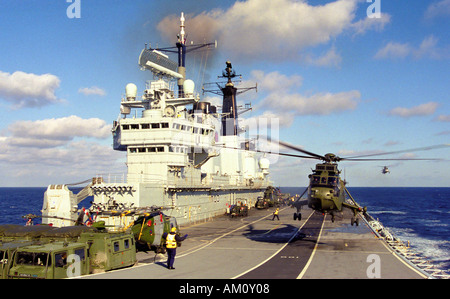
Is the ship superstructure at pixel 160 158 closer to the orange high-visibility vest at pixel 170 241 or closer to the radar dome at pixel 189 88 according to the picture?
the radar dome at pixel 189 88

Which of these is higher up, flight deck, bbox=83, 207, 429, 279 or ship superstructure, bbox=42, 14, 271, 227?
ship superstructure, bbox=42, 14, 271, 227

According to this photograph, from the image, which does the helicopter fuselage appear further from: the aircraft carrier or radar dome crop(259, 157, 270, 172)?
radar dome crop(259, 157, 270, 172)

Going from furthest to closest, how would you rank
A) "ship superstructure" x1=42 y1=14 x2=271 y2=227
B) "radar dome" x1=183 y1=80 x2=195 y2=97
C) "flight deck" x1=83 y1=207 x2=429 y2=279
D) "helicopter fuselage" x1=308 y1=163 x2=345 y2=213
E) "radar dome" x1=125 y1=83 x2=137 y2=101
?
"radar dome" x1=125 y1=83 x2=137 y2=101 → "radar dome" x1=183 y1=80 x2=195 y2=97 → "ship superstructure" x1=42 y1=14 x2=271 y2=227 → "helicopter fuselage" x1=308 y1=163 x2=345 y2=213 → "flight deck" x1=83 y1=207 x2=429 y2=279

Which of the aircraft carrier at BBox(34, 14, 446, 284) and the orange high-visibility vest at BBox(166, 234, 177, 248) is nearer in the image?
the orange high-visibility vest at BBox(166, 234, 177, 248)

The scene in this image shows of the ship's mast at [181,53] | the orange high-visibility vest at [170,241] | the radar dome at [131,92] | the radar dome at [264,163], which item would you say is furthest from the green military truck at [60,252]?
the radar dome at [264,163]

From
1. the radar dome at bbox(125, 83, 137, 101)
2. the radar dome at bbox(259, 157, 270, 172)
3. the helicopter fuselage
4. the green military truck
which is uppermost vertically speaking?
the radar dome at bbox(125, 83, 137, 101)

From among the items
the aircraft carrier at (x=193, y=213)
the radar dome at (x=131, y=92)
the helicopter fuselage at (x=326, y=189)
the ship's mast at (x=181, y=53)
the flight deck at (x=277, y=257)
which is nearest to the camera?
the flight deck at (x=277, y=257)

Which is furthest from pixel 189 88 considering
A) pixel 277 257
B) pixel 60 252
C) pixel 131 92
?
pixel 60 252

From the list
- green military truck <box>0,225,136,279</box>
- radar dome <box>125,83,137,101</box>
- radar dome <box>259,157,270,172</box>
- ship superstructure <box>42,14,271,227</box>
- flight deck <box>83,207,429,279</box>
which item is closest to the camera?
green military truck <box>0,225,136,279</box>

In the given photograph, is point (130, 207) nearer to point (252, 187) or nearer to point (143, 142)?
point (143, 142)

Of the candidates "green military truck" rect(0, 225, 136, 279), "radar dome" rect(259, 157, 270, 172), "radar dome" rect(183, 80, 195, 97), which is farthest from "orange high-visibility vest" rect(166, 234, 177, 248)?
"radar dome" rect(259, 157, 270, 172)

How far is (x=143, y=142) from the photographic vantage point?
33344 mm

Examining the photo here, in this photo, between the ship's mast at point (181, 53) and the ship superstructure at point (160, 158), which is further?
the ship's mast at point (181, 53)
